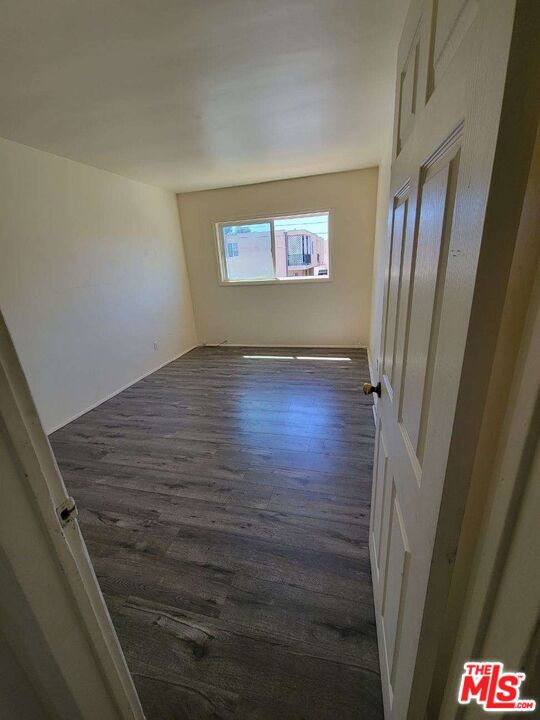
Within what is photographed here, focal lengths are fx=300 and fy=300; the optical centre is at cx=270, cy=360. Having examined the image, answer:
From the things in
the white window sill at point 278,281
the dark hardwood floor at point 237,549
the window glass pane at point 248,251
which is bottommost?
the dark hardwood floor at point 237,549

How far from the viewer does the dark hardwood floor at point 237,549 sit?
1095 mm

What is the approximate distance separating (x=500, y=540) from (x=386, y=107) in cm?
290

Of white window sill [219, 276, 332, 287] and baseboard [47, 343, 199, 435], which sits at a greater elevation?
white window sill [219, 276, 332, 287]

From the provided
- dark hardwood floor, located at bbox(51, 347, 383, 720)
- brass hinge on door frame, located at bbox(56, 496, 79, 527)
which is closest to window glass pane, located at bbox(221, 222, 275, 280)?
dark hardwood floor, located at bbox(51, 347, 383, 720)

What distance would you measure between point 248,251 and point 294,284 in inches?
38.2

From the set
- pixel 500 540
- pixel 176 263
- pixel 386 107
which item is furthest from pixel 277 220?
pixel 500 540

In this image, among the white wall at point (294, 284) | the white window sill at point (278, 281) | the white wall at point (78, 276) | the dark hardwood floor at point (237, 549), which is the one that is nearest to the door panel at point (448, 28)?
the dark hardwood floor at point (237, 549)

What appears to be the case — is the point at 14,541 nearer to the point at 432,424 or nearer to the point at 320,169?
the point at 432,424

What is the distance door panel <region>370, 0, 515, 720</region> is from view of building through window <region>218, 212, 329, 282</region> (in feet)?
12.2

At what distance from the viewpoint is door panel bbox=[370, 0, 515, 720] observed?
1.29ft

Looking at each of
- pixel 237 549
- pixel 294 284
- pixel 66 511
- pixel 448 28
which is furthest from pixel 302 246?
pixel 66 511

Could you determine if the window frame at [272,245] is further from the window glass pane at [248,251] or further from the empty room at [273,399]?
the empty room at [273,399]

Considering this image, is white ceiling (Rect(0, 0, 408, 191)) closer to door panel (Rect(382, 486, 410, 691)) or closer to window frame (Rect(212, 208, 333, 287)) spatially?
window frame (Rect(212, 208, 333, 287))

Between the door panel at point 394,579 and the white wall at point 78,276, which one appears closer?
the door panel at point 394,579
